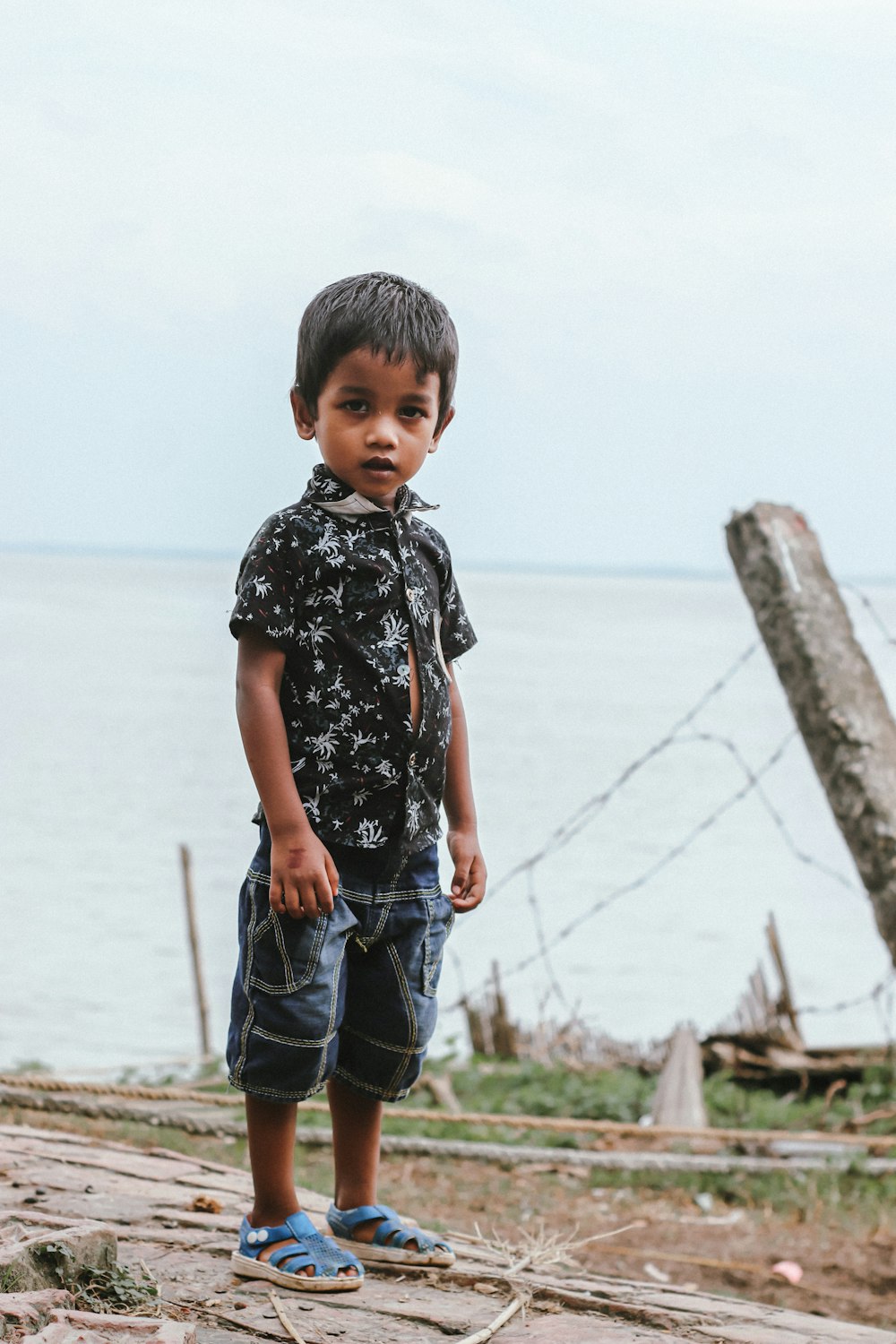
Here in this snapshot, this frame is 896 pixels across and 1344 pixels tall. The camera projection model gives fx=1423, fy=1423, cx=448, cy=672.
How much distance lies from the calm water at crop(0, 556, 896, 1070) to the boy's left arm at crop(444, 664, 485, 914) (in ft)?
1.62

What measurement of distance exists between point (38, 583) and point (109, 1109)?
93.5 m

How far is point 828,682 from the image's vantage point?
4.57 metres

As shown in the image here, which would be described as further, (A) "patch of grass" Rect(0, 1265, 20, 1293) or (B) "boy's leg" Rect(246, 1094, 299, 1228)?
(B) "boy's leg" Rect(246, 1094, 299, 1228)

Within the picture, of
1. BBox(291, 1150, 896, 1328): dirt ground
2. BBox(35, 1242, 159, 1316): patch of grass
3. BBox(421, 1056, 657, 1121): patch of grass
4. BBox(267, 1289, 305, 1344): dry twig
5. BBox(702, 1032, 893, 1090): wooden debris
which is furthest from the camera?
BBox(702, 1032, 893, 1090): wooden debris

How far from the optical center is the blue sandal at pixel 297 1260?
2.50 metres

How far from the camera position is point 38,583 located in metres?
93.8

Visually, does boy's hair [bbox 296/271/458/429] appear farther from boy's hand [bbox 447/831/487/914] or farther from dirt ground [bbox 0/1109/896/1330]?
dirt ground [bbox 0/1109/896/1330]

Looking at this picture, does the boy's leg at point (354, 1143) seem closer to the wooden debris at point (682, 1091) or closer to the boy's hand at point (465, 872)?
the boy's hand at point (465, 872)

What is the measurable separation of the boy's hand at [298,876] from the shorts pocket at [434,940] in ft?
0.89

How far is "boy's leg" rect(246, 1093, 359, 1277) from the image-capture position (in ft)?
8.45

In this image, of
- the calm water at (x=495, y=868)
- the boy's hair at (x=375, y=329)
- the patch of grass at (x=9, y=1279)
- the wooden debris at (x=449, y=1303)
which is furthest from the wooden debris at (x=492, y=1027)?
the patch of grass at (x=9, y=1279)

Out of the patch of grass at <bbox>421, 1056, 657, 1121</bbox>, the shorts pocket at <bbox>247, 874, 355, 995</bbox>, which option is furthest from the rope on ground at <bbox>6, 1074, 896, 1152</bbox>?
the shorts pocket at <bbox>247, 874, 355, 995</bbox>

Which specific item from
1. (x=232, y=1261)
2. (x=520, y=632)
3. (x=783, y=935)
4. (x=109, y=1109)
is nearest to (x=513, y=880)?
(x=783, y=935)

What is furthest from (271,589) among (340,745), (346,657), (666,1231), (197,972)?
(197,972)
